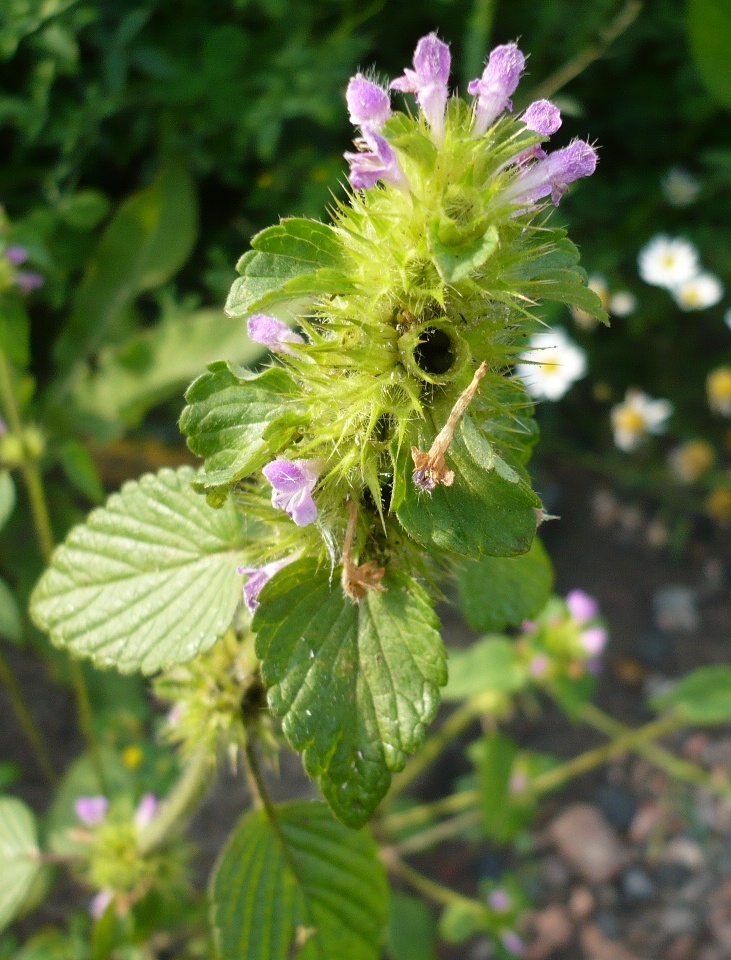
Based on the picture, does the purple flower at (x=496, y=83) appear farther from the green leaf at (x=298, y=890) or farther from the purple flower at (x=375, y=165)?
the green leaf at (x=298, y=890)

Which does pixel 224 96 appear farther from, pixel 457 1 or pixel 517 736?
pixel 517 736

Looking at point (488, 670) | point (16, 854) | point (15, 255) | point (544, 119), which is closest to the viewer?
point (544, 119)

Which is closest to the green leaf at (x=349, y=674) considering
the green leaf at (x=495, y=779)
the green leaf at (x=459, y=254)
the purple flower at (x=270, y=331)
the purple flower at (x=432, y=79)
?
the purple flower at (x=270, y=331)

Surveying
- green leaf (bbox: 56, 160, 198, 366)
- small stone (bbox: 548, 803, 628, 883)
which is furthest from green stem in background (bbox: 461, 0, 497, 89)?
small stone (bbox: 548, 803, 628, 883)

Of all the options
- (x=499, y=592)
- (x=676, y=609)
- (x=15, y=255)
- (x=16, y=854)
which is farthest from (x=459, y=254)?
(x=676, y=609)

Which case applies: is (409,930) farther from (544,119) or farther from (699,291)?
(699,291)

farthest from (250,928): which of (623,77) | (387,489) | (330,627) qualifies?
(623,77)
